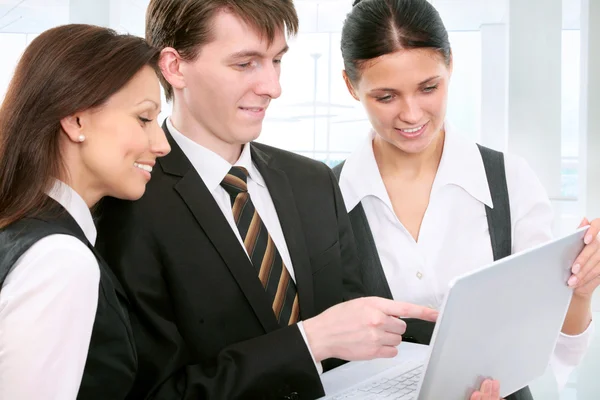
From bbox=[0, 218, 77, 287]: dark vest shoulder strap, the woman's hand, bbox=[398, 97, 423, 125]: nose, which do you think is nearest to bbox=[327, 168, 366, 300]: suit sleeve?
bbox=[398, 97, 423, 125]: nose

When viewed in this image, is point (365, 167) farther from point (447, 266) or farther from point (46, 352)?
point (46, 352)

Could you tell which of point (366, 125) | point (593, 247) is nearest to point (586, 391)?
point (593, 247)

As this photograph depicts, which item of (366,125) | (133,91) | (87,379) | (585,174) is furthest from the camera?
(366,125)

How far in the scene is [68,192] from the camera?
1.21 metres

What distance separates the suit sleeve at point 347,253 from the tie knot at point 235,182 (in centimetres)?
30

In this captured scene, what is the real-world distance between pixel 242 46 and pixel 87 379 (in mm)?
755

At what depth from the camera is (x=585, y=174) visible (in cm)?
492

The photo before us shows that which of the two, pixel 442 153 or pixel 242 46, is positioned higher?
pixel 242 46

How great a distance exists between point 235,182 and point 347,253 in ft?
1.27

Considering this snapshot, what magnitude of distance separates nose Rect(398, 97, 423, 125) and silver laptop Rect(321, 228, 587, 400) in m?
0.56

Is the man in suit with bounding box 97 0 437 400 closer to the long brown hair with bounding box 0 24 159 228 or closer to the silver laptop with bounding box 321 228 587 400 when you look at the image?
the silver laptop with bounding box 321 228 587 400

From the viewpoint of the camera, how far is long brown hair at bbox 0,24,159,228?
1160 mm

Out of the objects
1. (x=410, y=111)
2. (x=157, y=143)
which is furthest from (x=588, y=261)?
(x=157, y=143)

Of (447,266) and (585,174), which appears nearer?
(447,266)
